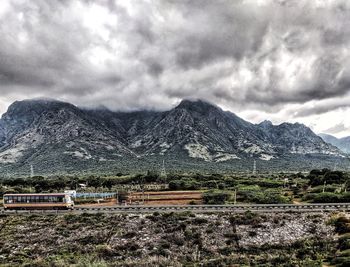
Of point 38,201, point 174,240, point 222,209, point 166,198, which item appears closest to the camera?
point 174,240

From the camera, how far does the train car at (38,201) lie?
66000 mm

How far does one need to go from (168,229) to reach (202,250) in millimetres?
8360

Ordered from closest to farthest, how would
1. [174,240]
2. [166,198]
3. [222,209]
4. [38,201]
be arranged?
1. [174,240]
2. [222,209]
3. [38,201]
4. [166,198]

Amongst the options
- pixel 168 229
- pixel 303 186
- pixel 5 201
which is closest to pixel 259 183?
pixel 303 186

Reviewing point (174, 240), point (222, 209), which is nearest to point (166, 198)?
point (222, 209)

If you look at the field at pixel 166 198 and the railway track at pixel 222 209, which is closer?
the railway track at pixel 222 209

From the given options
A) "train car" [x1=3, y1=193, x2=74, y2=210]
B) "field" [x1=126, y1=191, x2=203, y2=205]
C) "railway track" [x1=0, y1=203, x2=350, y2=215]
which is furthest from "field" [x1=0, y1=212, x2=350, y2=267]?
"field" [x1=126, y1=191, x2=203, y2=205]

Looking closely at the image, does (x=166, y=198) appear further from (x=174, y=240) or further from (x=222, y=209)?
(x=174, y=240)

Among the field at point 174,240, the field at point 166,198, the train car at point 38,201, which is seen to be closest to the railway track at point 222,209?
the train car at point 38,201

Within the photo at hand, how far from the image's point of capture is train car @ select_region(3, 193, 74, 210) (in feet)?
217

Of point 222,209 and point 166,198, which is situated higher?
point 222,209

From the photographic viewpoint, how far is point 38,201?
67.1 meters

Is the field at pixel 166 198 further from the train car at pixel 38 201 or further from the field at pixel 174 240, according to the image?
the field at pixel 174 240

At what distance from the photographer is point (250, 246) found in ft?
145
